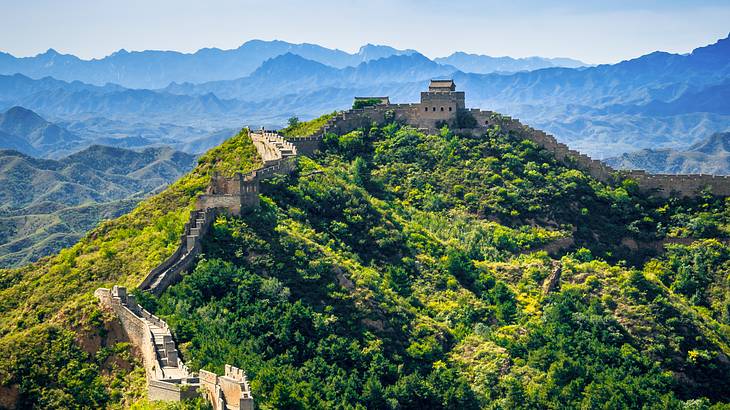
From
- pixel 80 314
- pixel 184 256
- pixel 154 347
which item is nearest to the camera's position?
pixel 154 347

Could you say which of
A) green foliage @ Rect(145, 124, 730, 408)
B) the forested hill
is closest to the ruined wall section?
the forested hill

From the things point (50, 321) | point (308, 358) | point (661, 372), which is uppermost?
point (50, 321)

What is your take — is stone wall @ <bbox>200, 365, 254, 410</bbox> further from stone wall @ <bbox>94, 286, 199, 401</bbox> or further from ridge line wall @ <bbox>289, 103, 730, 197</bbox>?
ridge line wall @ <bbox>289, 103, 730, 197</bbox>

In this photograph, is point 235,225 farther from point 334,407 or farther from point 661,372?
point 661,372

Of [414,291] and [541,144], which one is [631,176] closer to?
[541,144]

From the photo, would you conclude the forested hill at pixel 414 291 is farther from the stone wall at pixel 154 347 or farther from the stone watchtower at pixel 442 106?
the stone watchtower at pixel 442 106

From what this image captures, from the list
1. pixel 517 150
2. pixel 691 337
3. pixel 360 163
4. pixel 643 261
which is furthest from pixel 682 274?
pixel 360 163

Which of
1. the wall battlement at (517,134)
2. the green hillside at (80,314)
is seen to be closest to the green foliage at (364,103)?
the wall battlement at (517,134)

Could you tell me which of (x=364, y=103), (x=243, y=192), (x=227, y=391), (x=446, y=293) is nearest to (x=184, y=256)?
(x=243, y=192)
